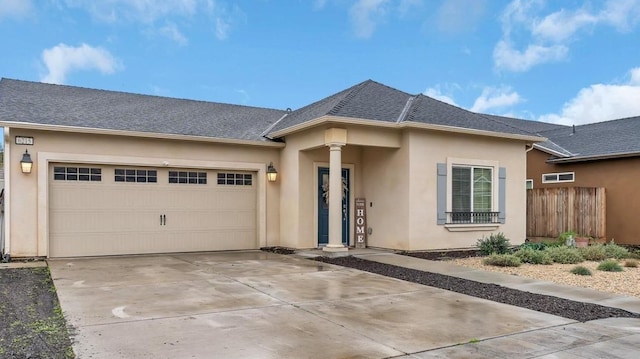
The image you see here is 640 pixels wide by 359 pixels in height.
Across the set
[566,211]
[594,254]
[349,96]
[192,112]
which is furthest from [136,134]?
[566,211]

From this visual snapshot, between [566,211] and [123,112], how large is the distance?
13.2m

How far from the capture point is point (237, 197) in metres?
12.8

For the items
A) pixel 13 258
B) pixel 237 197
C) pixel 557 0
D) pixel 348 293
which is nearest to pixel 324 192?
pixel 237 197

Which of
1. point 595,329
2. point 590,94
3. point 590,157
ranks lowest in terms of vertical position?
point 595,329

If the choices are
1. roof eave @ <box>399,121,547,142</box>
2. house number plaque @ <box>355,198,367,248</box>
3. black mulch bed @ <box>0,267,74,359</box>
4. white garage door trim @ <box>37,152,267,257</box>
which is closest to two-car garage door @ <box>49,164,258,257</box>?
white garage door trim @ <box>37,152,267,257</box>

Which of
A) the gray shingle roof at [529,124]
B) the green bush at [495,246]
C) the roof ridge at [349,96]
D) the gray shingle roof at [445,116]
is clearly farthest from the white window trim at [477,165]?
the gray shingle roof at [529,124]

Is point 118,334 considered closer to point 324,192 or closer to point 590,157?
point 324,192

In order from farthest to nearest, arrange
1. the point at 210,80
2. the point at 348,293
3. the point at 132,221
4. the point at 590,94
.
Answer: the point at 590,94, the point at 210,80, the point at 132,221, the point at 348,293

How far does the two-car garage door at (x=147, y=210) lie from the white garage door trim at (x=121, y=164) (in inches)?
7.4

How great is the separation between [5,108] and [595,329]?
11.8 m

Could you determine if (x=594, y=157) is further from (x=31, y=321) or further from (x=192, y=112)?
(x=31, y=321)

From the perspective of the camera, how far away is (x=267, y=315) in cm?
561

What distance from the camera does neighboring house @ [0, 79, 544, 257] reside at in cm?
1072

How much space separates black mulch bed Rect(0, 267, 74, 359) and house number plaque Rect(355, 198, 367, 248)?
746 centimetres
